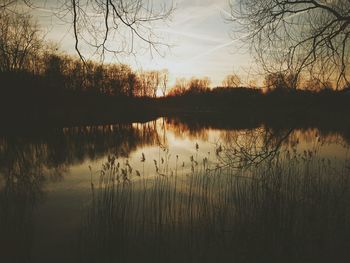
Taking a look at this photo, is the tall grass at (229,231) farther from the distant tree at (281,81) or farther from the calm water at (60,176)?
the distant tree at (281,81)

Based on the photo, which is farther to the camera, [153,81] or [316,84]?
[153,81]

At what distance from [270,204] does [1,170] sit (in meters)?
8.87

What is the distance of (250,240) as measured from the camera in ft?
15.8

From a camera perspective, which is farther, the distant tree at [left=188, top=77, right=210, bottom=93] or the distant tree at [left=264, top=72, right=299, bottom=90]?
the distant tree at [left=188, top=77, right=210, bottom=93]

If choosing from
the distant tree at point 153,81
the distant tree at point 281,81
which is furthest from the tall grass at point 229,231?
the distant tree at point 153,81

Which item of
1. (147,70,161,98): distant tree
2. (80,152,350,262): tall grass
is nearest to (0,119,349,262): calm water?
(80,152,350,262): tall grass

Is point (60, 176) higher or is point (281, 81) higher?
point (281, 81)

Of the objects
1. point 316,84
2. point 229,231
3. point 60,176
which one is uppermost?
point 316,84

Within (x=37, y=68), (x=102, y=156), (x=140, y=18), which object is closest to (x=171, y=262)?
(x=140, y=18)

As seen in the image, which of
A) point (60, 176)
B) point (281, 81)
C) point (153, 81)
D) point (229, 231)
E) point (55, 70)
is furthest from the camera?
point (153, 81)

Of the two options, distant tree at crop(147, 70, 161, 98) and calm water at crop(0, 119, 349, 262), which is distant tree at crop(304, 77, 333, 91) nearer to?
calm water at crop(0, 119, 349, 262)

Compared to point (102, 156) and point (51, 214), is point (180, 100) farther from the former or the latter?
point (51, 214)

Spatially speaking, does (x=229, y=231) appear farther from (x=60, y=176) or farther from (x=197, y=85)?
(x=197, y=85)

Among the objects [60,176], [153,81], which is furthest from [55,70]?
[153,81]
